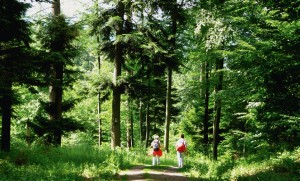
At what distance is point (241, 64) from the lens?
9531 mm

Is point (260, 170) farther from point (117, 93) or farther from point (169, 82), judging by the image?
point (169, 82)

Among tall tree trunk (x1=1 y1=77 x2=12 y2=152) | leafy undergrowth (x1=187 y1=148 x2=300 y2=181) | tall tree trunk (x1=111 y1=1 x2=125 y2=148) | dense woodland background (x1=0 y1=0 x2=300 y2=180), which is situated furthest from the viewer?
tall tree trunk (x1=111 y1=1 x2=125 y2=148)

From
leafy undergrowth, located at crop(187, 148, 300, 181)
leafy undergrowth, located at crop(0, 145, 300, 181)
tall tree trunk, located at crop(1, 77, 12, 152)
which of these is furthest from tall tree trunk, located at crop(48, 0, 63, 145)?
leafy undergrowth, located at crop(187, 148, 300, 181)

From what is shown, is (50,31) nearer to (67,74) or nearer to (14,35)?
(67,74)

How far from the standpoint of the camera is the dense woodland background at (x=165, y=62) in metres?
8.44

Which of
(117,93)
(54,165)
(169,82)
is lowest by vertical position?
(54,165)

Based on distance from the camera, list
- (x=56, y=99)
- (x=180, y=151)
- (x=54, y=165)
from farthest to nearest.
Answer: (x=56, y=99), (x=180, y=151), (x=54, y=165)

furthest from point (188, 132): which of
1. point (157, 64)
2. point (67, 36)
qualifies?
point (67, 36)

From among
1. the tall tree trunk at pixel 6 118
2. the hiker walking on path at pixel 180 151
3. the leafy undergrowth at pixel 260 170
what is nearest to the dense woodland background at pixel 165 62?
the tall tree trunk at pixel 6 118

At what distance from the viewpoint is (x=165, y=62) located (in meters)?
18.9

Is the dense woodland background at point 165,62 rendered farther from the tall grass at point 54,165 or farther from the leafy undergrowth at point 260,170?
the tall grass at point 54,165

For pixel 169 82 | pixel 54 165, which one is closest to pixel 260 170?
pixel 54 165

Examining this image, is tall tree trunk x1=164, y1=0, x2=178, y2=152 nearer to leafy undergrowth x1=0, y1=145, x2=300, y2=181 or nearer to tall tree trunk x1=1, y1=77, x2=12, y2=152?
leafy undergrowth x1=0, y1=145, x2=300, y2=181

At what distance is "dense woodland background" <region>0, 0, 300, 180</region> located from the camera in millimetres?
8438
